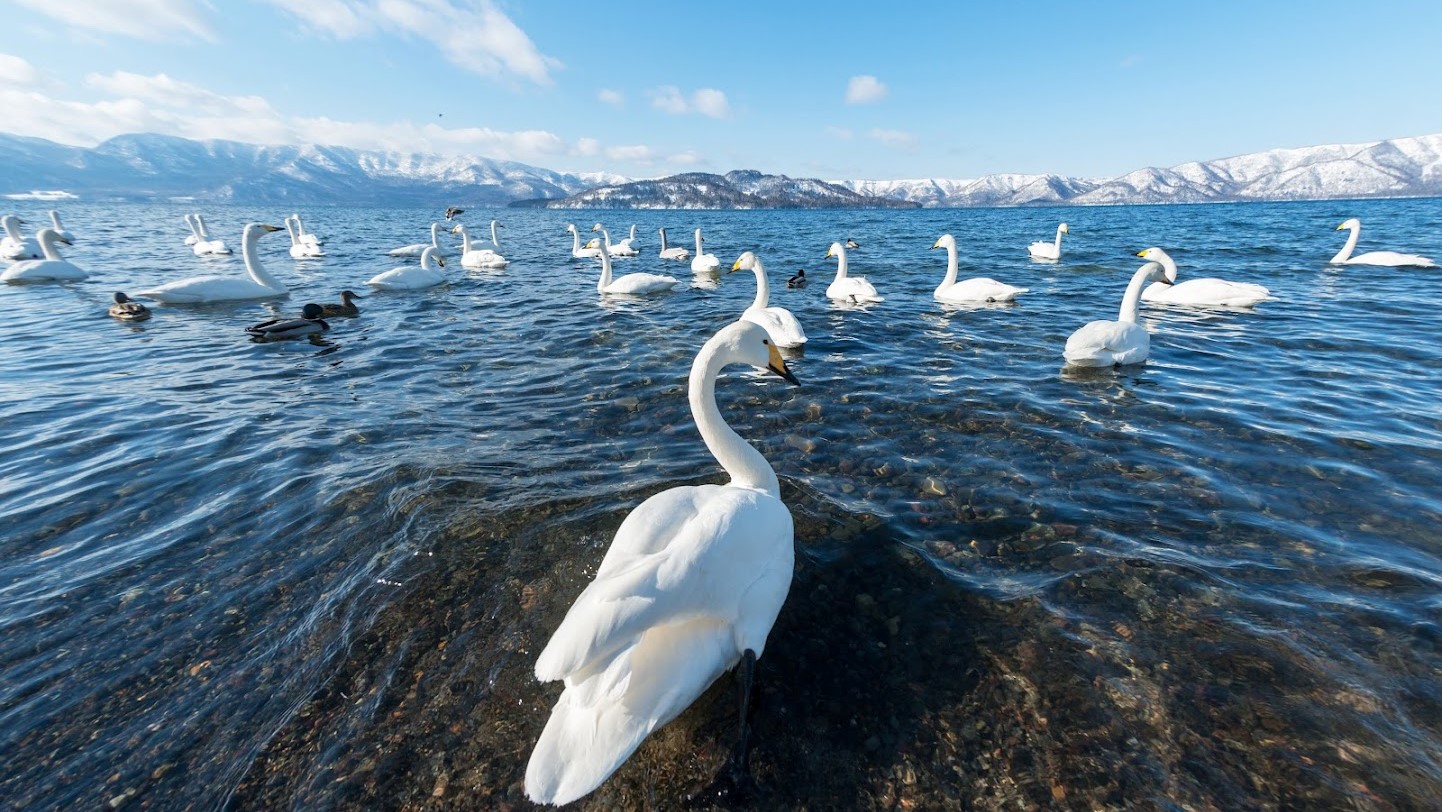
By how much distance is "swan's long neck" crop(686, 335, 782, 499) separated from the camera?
4184mm

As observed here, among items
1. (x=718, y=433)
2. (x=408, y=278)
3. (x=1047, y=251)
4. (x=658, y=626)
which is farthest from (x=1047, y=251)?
(x=658, y=626)

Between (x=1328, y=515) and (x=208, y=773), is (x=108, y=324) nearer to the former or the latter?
(x=208, y=773)

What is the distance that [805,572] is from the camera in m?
4.41

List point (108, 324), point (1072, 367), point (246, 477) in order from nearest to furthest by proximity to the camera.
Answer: point (246, 477) < point (1072, 367) < point (108, 324)

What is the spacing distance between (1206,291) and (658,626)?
15763 mm

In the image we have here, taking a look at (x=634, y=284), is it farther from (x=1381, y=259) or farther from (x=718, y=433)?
(x=1381, y=259)

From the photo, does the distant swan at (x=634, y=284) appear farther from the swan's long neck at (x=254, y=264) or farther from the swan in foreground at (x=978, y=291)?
the swan's long neck at (x=254, y=264)

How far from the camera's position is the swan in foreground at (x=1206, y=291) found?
12750mm

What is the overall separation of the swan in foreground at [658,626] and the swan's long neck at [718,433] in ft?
1.01

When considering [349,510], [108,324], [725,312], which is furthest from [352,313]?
[349,510]

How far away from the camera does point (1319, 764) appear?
115 inches

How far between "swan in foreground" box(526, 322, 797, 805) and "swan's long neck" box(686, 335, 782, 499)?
0.31 m

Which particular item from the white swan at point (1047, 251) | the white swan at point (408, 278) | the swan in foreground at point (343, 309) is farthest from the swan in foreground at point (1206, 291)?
the white swan at point (408, 278)

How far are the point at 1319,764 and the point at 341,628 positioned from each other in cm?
571
